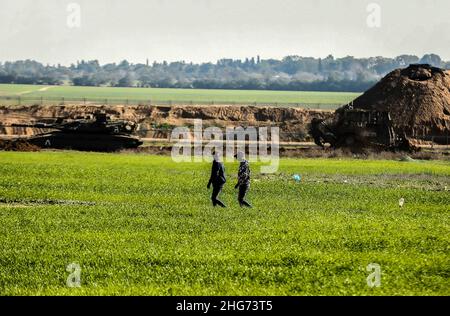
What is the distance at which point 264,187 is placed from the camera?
3769 cm

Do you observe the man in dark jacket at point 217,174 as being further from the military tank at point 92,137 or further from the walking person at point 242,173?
the military tank at point 92,137

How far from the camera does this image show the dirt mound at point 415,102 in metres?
72.4

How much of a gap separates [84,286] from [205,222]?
9.03 meters

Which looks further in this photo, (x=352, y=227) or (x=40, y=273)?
(x=352, y=227)

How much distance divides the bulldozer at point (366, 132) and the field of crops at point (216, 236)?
23355 millimetres

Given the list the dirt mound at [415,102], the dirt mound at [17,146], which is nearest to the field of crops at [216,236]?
the dirt mound at [17,146]

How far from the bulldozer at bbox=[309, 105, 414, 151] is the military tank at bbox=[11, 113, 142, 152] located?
15.2 metres

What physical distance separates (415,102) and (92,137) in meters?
26.6

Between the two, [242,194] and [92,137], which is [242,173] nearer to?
[242,194]

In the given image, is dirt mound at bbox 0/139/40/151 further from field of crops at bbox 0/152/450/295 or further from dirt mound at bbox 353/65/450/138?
dirt mound at bbox 353/65/450/138

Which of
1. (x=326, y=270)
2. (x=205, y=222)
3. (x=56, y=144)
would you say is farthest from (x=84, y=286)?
(x=56, y=144)

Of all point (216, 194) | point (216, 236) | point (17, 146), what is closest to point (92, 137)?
point (17, 146)

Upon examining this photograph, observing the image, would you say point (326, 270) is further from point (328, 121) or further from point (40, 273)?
point (328, 121)
